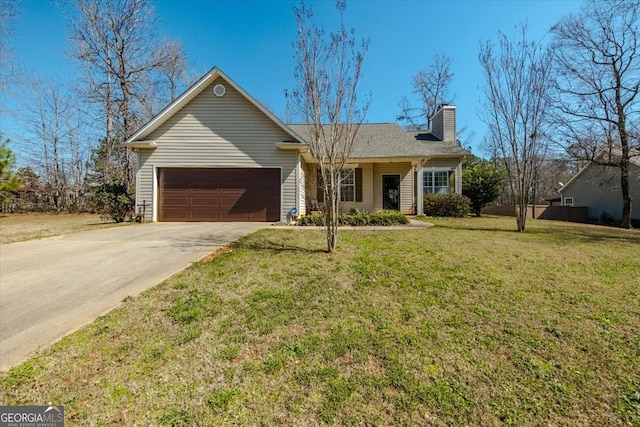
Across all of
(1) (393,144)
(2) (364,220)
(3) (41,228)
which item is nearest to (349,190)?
(1) (393,144)

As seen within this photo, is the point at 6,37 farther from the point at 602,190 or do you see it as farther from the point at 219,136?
the point at 602,190

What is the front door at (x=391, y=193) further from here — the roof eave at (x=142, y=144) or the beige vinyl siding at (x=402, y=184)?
the roof eave at (x=142, y=144)

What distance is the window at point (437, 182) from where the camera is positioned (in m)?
16.4

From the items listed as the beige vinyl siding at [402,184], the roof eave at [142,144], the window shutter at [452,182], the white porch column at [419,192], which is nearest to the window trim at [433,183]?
the window shutter at [452,182]

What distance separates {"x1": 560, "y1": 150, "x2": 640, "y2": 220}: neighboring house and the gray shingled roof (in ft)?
31.9

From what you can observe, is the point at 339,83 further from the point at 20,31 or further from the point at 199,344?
the point at 20,31

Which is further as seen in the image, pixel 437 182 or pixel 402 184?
pixel 437 182

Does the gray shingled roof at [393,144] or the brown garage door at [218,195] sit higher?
the gray shingled roof at [393,144]

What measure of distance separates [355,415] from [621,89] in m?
21.9

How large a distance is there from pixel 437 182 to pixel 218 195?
1259 cm

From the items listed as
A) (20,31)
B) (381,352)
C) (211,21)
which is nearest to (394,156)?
(211,21)

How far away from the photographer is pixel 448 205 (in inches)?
597

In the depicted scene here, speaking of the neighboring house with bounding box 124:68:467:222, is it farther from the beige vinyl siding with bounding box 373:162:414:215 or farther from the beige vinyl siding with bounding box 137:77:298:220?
the beige vinyl siding with bounding box 373:162:414:215

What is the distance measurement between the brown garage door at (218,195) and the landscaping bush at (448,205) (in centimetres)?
916
